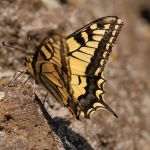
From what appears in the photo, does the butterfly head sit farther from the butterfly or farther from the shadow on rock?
the shadow on rock

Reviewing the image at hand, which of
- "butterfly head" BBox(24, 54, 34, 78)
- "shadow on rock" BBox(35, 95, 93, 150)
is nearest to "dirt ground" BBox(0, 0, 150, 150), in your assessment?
"shadow on rock" BBox(35, 95, 93, 150)

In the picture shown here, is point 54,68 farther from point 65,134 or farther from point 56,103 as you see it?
point 56,103

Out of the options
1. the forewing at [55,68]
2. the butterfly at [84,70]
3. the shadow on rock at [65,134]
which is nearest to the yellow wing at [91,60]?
the butterfly at [84,70]

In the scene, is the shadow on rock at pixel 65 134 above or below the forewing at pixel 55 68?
below

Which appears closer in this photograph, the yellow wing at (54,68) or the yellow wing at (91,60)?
the yellow wing at (54,68)

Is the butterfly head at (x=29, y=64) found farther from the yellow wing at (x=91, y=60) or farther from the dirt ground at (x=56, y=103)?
the yellow wing at (x=91, y=60)

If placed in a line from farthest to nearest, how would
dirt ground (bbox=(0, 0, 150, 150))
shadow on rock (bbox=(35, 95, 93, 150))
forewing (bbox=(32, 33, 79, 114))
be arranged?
shadow on rock (bbox=(35, 95, 93, 150)) < dirt ground (bbox=(0, 0, 150, 150)) < forewing (bbox=(32, 33, 79, 114))

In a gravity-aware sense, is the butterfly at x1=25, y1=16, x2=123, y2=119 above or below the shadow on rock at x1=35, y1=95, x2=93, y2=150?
above

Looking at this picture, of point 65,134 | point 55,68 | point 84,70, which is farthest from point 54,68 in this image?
point 65,134
